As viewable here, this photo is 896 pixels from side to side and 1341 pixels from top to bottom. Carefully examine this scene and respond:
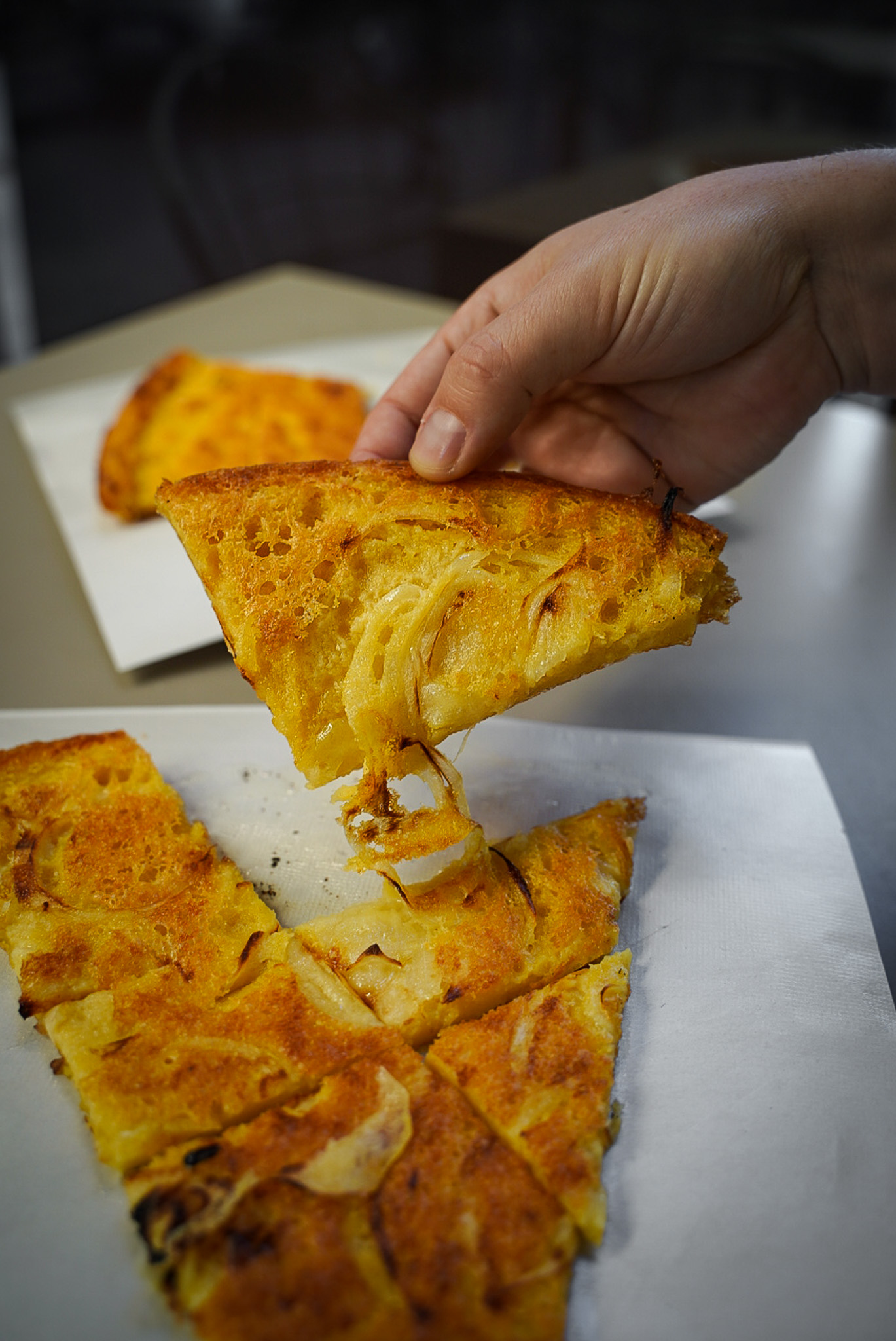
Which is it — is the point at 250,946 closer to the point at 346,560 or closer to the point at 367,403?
the point at 346,560

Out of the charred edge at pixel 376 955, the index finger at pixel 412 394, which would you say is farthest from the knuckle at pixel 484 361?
the charred edge at pixel 376 955

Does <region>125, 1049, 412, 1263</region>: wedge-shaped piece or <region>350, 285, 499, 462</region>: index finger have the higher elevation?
<region>350, 285, 499, 462</region>: index finger

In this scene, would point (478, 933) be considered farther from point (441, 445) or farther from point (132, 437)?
point (132, 437)

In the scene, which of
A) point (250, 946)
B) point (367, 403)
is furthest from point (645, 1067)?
point (367, 403)

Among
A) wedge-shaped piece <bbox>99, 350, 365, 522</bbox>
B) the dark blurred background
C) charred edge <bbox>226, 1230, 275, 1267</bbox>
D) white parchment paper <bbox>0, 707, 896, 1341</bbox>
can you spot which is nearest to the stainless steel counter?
white parchment paper <bbox>0, 707, 896, 1341</bbox>

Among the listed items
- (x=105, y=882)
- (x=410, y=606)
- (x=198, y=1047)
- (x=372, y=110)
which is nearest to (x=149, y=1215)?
(x=198, y=1047)

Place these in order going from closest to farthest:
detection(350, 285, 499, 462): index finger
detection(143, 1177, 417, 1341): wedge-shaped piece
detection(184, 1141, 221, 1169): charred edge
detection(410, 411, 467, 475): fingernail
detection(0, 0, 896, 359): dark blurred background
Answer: detection(143, 1177, 417, 1341): wedge-shaped piece < detection(184, 1141, 221, 1169): charred edge < detection(410, 411, 467, 475): fingernail < detection(350, 285, 499, 462): index finger < detection(0, 0, 896, 359): dark blurred background

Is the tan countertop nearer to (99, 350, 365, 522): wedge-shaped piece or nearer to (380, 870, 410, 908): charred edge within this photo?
(99, 350, 365, 522): wedge-shaped piece
